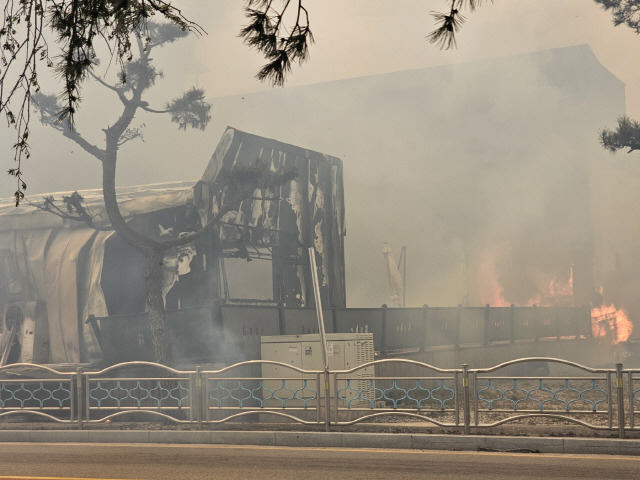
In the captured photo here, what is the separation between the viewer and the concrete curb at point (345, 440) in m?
10.1

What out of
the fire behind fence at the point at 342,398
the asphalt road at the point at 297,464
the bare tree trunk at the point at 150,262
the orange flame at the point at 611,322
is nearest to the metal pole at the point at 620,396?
the fire behind fence at the point at 342,398

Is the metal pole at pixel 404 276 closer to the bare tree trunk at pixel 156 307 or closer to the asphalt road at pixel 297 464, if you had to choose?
the bare tree trunk at pixel 156 307

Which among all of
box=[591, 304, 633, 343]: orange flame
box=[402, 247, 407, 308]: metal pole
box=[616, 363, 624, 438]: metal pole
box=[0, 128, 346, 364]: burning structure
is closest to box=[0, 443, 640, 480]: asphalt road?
box=[616, 363, 624, 438]: metal pole

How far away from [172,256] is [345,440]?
12.2m

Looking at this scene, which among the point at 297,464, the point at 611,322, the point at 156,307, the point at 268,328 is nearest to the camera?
the point at 297,464

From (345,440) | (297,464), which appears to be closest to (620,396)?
(345,440)

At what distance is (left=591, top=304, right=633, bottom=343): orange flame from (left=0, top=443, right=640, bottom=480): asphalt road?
28145 millimetres

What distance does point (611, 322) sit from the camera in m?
37.5

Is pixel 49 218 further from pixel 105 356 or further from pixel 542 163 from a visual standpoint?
pixel 542 163

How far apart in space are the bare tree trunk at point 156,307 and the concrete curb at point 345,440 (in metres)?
6.68

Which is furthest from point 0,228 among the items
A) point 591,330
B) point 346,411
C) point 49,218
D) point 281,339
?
point 591,330

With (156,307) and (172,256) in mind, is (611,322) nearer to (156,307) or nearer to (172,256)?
(172,256)

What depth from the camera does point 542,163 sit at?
36.3 metres

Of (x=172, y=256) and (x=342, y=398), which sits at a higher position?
(x=172, y=256)
